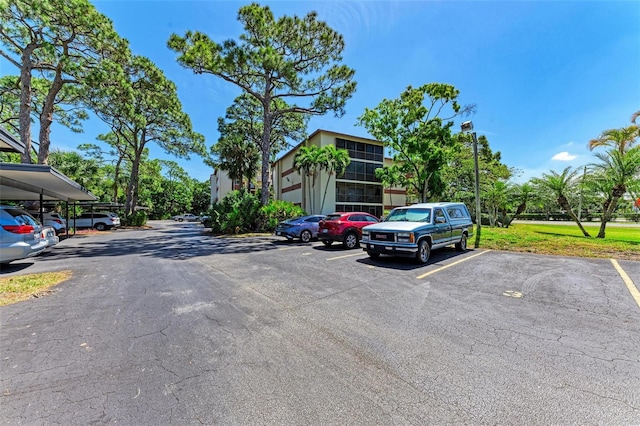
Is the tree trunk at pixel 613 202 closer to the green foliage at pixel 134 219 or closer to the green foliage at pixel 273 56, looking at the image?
the green foliage at pixel 273 56

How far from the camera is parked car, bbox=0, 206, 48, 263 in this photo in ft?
22.2

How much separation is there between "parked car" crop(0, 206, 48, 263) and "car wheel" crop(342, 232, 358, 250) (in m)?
10.0

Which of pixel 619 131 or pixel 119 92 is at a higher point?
pixel 119 92

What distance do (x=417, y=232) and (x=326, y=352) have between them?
558cm

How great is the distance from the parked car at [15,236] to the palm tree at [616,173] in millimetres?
23668

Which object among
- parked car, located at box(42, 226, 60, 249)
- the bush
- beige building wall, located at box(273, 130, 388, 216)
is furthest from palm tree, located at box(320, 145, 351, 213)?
parked car, located at box(42, 226, 60, 249)

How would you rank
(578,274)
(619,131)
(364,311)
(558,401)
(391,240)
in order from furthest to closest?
(619,131), (391,240), (578,274), (364,311), (558,401)

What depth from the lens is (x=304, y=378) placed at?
2705 mm

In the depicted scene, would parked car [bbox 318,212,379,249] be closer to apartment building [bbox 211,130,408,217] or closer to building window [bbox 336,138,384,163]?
apartment building [bbox 211,130,408,217]

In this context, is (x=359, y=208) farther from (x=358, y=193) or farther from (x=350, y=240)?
(x=350, y=240)

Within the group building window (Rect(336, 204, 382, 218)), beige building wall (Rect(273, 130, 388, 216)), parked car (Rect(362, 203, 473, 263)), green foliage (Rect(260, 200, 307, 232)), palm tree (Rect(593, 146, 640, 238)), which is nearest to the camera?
parked car (Rect(362, 203, 473, 263))

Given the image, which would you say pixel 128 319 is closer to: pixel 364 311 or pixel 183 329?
pixel 183 329

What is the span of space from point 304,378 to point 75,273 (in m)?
8.19

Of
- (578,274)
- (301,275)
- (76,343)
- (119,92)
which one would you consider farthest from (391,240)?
(119,92)
